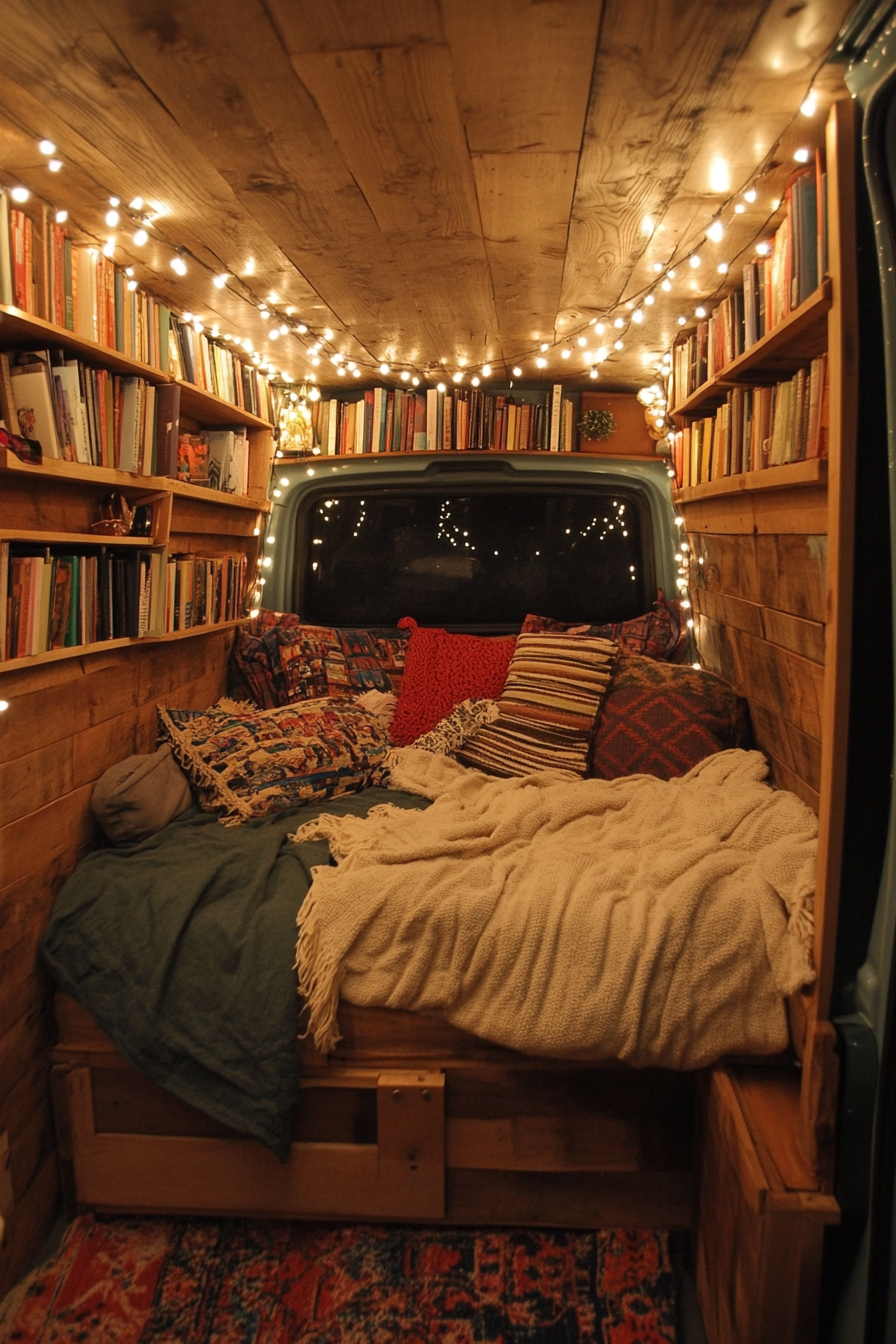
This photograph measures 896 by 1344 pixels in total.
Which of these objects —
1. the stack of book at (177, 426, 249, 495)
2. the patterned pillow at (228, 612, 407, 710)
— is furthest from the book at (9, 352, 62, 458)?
the patterned pillow at (228, 612, 407, 710)

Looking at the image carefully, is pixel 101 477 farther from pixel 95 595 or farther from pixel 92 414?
pixel 95 595

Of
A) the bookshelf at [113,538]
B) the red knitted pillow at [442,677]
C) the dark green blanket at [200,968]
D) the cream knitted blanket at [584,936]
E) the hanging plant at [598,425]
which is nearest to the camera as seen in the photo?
the cream knitted blanket at [584,936]

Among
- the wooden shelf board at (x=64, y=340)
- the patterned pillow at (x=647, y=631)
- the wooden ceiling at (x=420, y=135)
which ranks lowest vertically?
the patterned pillow at (x=647, y=631)

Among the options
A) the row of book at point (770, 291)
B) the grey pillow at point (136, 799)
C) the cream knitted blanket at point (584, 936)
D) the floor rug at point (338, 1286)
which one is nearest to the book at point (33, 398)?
the grey pillow at point (136, 799)

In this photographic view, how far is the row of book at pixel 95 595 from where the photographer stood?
4.98ft

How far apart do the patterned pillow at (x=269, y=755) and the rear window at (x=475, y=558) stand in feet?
2.70

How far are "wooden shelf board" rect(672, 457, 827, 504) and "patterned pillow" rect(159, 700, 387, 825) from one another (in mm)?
1162

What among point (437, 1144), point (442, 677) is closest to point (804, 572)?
point (442, 677)

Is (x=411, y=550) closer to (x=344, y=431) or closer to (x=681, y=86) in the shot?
(x=344, y=431)

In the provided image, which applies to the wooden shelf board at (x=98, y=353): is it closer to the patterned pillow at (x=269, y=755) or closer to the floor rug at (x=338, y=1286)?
the patterned pillow at (x=269, y=755)

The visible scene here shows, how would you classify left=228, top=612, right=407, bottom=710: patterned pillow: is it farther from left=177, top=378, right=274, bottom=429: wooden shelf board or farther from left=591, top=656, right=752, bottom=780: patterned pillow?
left=591, top=656, right=752, bottom=780: patterned pillow

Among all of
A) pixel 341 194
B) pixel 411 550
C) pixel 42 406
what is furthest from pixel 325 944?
pixel 411 550

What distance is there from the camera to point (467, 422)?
297 centimetres

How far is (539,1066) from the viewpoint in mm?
1476
